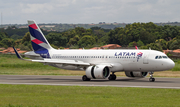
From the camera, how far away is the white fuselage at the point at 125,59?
40.2 meters

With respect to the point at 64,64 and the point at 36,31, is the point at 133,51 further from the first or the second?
the point at 36,31

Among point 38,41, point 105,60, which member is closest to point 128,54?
point 105,60

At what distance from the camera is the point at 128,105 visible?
21266mm

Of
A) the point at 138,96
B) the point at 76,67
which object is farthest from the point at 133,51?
the point at 138,96

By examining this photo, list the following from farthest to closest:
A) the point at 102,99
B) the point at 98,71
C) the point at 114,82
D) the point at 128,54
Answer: the point at 128,54 < the point at 98,71 < the point at 114,82 < the point at 102,99

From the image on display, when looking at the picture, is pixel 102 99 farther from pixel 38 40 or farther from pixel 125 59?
pixel 38 40

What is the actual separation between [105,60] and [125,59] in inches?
125

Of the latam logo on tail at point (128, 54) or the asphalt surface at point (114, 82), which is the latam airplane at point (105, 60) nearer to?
the latam logo on tail at point (128, 54)

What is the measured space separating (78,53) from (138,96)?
23191 mm

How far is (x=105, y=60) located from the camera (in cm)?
4456

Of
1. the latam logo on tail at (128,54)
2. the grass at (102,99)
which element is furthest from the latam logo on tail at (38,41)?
the grass at (102,99)

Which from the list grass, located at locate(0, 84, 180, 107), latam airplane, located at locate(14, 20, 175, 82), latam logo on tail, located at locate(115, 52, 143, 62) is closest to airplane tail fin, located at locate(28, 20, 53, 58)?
latam airplane, located at locate(14, 20, 175, 82)

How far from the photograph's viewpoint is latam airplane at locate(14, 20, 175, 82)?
4066cm

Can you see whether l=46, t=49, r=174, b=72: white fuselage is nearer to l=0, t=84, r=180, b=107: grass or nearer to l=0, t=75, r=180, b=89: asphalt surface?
l=0, t=75, r=180, b=89: asphalt surface
